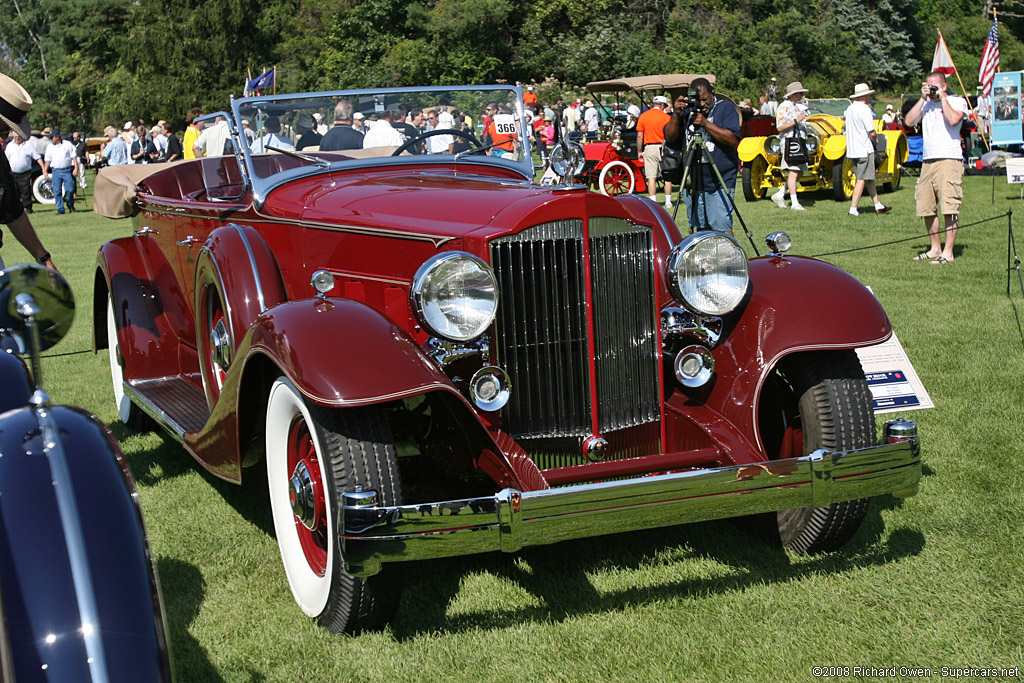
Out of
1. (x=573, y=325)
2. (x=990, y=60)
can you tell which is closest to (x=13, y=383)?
(x=573, y=325)

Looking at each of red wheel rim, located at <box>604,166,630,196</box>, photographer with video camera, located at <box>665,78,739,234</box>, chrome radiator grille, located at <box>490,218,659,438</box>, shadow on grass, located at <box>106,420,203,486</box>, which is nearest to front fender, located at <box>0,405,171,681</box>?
chrome radiator grille, located at <box>490,218,659,438</box>

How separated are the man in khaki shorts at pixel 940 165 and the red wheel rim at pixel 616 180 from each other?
4.85 m

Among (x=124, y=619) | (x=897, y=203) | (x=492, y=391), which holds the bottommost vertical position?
(x=897, y=203)

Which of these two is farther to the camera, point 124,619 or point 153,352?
point 153,352

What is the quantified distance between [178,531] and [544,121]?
875 inches

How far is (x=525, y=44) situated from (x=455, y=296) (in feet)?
130

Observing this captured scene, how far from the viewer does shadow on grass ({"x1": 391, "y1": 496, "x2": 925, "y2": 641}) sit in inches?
127

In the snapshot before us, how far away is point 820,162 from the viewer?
50.3 ft

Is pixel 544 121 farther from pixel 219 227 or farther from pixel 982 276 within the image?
pixel 219 227

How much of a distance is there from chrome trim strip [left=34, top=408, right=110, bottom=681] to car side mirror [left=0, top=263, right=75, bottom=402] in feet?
0.44

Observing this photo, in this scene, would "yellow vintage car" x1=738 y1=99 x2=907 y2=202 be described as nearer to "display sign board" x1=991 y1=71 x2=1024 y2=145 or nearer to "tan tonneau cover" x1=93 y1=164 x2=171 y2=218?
"display sign board" x1=991 y1=71 x2=1024 y2=145

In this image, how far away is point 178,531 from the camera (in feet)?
13.3

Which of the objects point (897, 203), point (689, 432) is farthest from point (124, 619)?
point (897, 203)

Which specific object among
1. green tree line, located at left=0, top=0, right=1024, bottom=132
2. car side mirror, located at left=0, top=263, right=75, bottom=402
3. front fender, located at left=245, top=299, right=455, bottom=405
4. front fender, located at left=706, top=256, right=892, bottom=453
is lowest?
front fender, located at left=706, top=256, right=892, bottom=453
